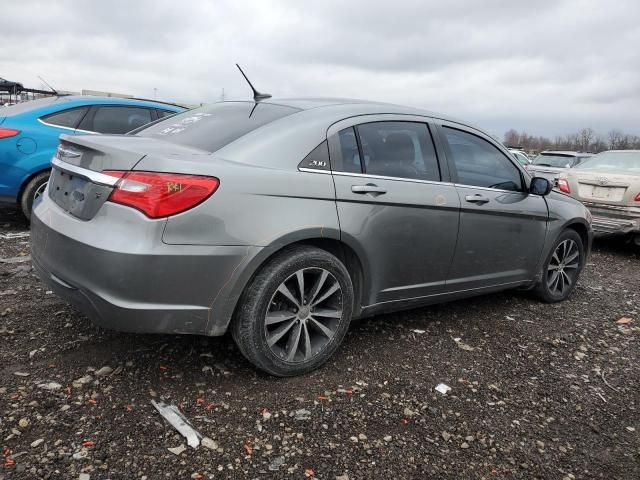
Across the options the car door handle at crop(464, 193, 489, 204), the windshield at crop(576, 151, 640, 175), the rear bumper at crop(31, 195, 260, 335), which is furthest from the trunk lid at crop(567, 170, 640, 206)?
the rear bumper at crop(31, 195, 260, 335)

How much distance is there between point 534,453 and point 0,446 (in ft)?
8.01

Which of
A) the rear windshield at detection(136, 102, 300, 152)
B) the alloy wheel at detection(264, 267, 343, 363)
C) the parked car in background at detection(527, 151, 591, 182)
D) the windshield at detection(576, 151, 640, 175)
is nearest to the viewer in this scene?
the alloy wheel at detection(264, 267, 343, 363)

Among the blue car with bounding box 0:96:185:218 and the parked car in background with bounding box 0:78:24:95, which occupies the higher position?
the parked car in background with bounding box 0:78:24:95

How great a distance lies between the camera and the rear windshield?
3.02m

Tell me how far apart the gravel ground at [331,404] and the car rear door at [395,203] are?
55 cm

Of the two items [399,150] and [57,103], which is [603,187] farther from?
[57,103]

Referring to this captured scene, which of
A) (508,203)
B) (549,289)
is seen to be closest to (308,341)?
(508,203)

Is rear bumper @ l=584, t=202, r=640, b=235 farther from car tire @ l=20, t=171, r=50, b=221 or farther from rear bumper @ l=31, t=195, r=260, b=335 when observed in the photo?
car tire @ l=20, t=171, r=50, b=221

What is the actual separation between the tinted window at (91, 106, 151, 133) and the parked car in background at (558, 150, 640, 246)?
6.10 meters

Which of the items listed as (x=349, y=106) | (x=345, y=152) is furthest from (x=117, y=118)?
(x=345, y=152)

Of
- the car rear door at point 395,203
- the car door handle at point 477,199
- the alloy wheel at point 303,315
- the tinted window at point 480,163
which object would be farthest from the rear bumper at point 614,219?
the alloy wheel at point 303,315

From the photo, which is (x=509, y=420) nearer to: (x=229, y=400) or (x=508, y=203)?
(x=229, y=400)

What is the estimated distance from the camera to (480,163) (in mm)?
3967

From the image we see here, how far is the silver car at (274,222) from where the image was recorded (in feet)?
8.11
